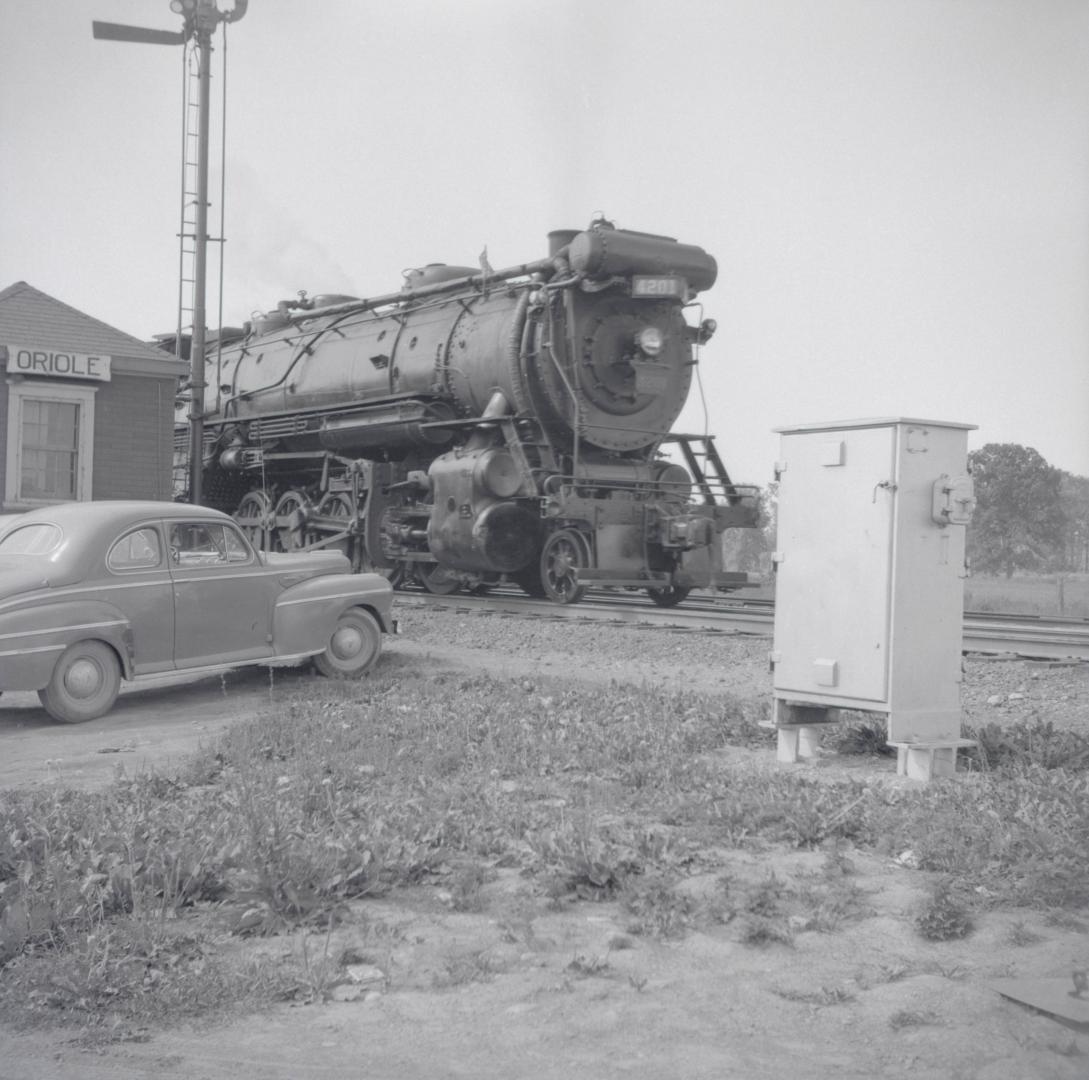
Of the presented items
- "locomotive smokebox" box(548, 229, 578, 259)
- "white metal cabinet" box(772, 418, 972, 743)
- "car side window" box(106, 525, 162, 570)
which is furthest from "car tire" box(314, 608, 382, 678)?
"locomotive smokebox" box(548, 229, 578, 259)

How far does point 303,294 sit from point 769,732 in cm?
1536

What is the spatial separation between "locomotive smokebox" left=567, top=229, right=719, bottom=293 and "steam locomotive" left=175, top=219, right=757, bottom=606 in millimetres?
20

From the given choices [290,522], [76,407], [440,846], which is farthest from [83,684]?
[290,522]

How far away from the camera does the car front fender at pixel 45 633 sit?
26.6 ft

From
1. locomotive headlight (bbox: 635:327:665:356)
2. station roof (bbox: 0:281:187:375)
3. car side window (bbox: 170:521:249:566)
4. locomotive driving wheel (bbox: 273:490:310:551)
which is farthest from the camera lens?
locomotive driving wheel (bbox: 273:490:310:551)

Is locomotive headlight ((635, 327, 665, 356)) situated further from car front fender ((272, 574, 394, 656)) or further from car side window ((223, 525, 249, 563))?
car side window ((223, 525, 249, 563))

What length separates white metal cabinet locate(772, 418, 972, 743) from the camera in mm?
6121

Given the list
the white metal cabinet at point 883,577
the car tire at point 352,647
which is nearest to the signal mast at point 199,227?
the car tire at point 352,647

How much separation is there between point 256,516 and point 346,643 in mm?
10308

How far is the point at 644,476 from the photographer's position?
49.6ft

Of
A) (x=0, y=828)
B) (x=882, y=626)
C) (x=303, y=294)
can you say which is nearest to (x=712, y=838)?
(x=882, y=626)

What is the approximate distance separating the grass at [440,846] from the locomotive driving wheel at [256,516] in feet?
42.3

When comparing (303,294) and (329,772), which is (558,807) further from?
(303,294)

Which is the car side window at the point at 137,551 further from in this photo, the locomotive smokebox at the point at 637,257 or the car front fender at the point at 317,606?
the locomotive smokebox at the point at 637,257
